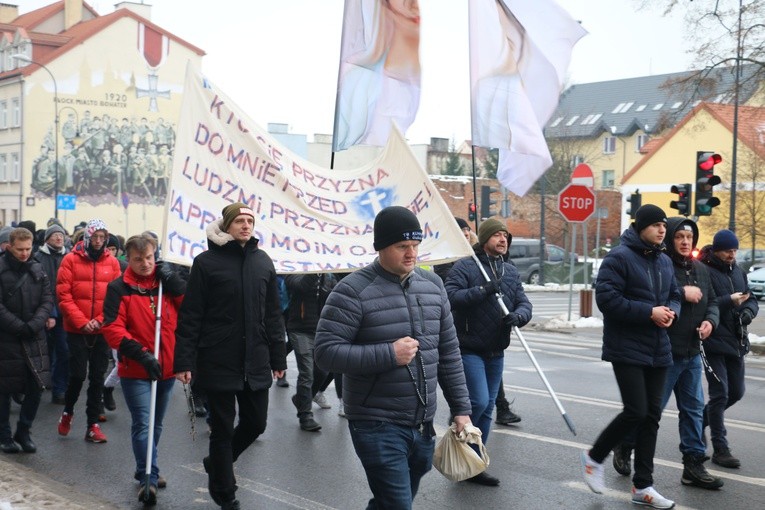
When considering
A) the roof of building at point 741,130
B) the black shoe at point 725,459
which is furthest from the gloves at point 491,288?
the roof of building at point 741,130

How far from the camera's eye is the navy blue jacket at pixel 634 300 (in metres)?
6.54

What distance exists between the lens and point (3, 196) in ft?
208

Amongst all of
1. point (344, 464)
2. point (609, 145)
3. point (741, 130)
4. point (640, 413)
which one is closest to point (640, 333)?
point (640, 413)

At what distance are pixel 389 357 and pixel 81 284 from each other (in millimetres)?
5500

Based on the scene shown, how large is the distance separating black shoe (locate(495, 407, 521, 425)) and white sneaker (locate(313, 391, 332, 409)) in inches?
72.7

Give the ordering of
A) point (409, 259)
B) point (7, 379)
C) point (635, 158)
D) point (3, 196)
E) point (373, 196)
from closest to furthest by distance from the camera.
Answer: point (409, 259)
point (373, 196)
point (7, 379)
point (3, 196)
point (635, 158)

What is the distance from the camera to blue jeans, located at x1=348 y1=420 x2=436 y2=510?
4.61 metres

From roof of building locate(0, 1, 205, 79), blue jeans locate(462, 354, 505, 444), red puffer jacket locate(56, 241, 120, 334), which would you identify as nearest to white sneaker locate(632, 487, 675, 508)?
blue jeans locate(462, 354, 505, 444)

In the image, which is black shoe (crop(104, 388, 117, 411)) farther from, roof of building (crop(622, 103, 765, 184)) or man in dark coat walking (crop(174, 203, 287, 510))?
roof of building (crop(622, 103, 765, 184))

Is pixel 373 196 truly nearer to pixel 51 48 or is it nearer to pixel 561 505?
pixel 561 505

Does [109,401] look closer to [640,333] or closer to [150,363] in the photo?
[150,363]

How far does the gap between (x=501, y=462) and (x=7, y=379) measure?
3.93 metres

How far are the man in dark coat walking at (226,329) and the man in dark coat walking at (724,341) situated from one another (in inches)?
138

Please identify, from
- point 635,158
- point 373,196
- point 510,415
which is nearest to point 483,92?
point 373,196
